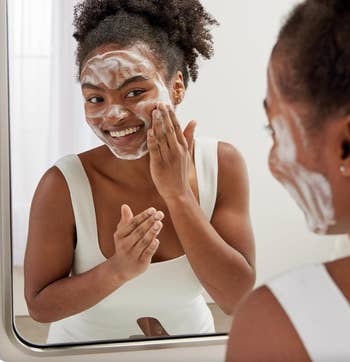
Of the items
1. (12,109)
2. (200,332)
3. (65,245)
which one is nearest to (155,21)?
(12,109)

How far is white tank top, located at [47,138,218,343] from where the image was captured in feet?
2.81

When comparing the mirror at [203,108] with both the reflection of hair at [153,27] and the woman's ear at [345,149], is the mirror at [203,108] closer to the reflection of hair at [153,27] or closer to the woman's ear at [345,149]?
the reflection of hair at [153,27]

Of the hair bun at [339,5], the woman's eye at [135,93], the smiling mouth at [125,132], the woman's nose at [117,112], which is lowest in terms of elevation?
the smiling mouth at [125,132]

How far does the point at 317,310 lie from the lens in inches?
20.8

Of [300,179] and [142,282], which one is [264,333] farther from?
[142,282]

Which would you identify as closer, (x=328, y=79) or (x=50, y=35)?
(x=328, y=79)

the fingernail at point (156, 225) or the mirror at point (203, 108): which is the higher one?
the mirror at point (203, 108)

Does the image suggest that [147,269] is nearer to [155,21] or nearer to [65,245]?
[65,245]

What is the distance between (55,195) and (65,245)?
0.07 meters

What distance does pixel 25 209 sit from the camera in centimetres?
87

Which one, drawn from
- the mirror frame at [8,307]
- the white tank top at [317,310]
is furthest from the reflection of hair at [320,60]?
the mirror frame at [8,307]

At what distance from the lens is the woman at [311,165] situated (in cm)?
52

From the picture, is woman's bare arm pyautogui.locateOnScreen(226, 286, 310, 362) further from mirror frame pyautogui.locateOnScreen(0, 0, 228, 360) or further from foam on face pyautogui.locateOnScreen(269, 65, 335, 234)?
mirror frame pyautogui.locateOnScreen(0, 0, 228, 360)

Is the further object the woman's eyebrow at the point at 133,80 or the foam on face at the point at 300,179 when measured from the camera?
the woman's eyebrow at the point at 133,80
